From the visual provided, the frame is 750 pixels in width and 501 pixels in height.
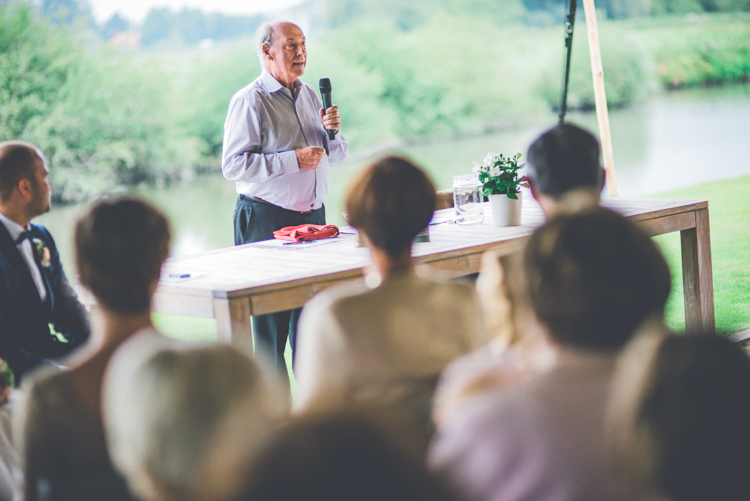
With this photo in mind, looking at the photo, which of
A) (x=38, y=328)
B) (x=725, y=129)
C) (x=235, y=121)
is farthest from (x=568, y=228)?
(x=725, y=129)

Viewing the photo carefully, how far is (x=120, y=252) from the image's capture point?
1.28 m

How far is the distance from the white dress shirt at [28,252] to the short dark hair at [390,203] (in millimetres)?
1125

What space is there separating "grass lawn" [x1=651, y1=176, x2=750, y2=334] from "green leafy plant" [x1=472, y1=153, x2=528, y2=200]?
66cm

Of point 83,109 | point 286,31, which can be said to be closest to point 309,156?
point 286,31

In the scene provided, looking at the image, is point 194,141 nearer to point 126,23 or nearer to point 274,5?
point 126,23

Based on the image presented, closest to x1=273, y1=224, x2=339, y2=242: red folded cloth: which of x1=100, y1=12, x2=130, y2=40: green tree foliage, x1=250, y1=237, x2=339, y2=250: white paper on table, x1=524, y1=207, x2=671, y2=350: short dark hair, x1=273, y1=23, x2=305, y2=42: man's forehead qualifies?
x1=250, y1=237, x2=339, y2=250: white paper on table

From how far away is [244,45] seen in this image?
18.2m

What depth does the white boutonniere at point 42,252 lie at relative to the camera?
2.24 metres

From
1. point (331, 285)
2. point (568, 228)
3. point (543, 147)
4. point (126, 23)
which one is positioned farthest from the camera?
point (126, 23)

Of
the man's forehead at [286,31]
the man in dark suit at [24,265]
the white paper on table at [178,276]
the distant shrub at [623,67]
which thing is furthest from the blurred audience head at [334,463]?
the distant shrub at [623,67]

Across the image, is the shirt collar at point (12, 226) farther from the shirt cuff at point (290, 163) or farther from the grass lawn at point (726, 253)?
the grass lawn at point (726, 253)

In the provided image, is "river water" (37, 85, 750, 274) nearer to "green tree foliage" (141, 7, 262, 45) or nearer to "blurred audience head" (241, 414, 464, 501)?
"green tree foliage" (141, 7, 262, 45)

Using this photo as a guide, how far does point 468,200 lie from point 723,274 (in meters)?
2.90

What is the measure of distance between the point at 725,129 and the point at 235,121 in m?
9.69
